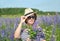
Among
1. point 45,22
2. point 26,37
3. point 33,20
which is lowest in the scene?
point 45,22

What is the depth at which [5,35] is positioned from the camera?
455cm

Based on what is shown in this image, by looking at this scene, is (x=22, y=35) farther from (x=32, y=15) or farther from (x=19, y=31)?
(x=32, y=15)

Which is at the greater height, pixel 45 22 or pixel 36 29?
pixel 36 29

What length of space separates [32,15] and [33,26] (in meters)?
0.34

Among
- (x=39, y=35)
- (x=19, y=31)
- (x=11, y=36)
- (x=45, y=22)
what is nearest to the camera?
(x=39, y=35)

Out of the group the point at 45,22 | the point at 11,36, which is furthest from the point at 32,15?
the point at 45,22

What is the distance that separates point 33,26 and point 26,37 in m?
0.28

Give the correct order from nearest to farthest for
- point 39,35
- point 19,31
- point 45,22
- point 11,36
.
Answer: point 39,35 < point 19,31 < point 11,36 < point 45,22

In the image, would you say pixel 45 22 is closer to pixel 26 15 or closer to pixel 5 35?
pixel 5 35

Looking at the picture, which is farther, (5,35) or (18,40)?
(5,35)

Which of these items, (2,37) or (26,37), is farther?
(2,37)

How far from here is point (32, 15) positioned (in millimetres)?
3658

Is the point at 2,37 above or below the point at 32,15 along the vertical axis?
below

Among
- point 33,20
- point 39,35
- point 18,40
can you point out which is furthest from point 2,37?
point 39,35
